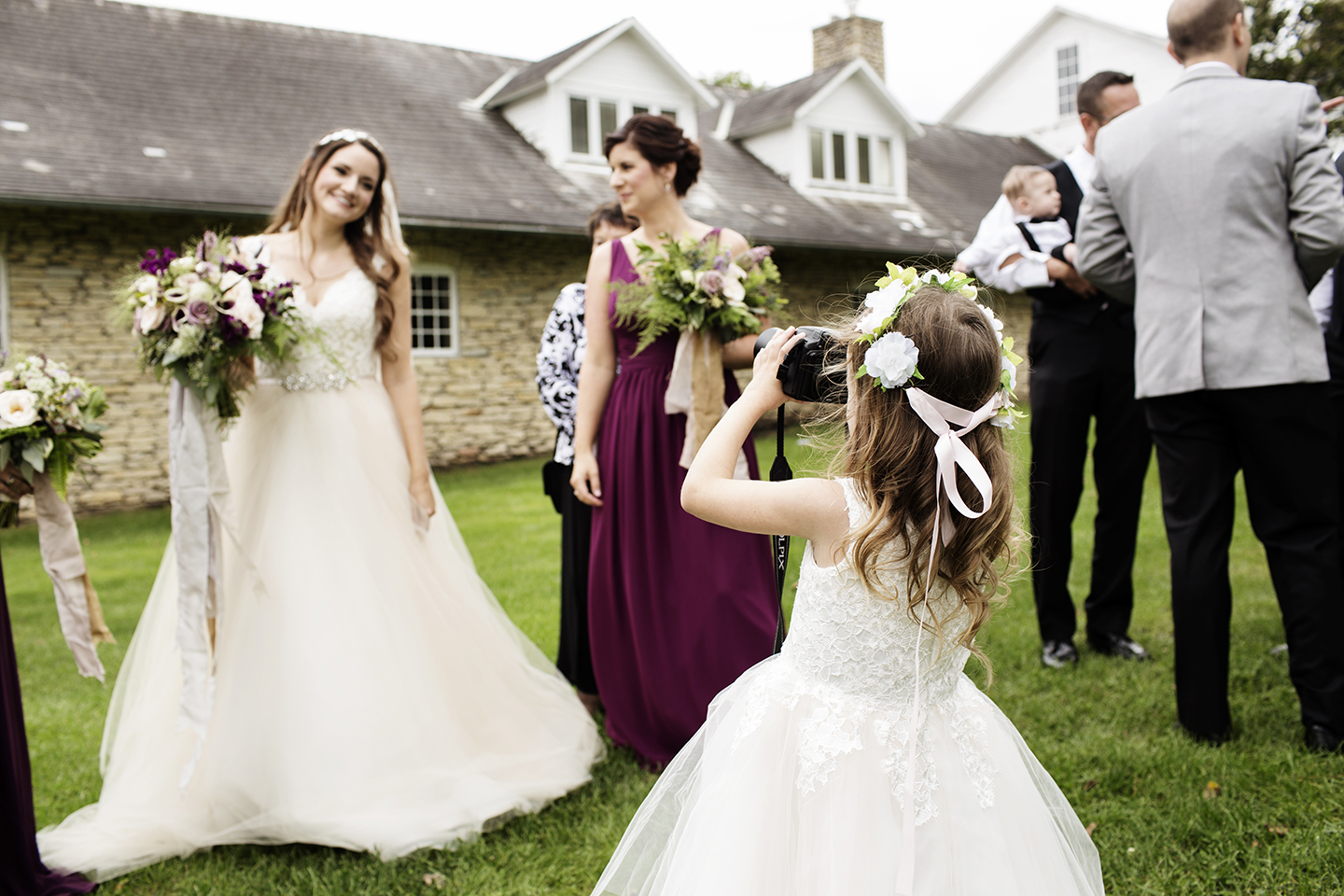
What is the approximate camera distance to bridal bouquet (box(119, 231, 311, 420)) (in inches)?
131

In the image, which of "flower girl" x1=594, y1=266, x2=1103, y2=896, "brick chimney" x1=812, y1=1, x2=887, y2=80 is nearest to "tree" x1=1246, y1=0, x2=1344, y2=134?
"brick chimney" x1=812, y1=1, x2=887, y2=80

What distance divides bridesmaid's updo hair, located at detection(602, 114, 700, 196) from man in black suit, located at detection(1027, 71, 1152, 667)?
1777 mm

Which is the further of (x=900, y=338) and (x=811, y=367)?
(x=811, y=367)

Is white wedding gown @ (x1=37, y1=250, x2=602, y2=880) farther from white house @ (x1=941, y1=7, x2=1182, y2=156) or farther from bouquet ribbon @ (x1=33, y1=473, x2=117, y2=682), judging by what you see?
white house @ (x1=941, y1=7, x2=1182, y2=156)

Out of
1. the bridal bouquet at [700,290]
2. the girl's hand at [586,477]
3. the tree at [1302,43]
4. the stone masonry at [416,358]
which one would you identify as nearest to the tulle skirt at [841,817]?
the bridal bouquet at [700,290]

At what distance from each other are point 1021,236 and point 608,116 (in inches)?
550

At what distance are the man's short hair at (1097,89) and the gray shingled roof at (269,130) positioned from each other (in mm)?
8474

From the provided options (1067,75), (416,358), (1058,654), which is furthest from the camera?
(1067,75)

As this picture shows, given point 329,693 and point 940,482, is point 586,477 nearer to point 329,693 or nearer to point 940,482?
point 329,693

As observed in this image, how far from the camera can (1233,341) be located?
3457 mm

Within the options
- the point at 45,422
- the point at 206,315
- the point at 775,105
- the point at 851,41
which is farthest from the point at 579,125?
the point at 45,422

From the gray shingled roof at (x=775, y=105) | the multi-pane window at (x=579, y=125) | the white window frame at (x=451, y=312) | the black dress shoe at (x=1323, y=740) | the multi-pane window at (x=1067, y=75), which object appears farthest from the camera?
the multi-pane window at (x=1067, y=75)

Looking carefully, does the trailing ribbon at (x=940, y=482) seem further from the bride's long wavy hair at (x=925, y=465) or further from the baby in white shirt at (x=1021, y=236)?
the baby in white shirt at (x=1021, y=236)

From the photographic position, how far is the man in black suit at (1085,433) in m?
4.64
